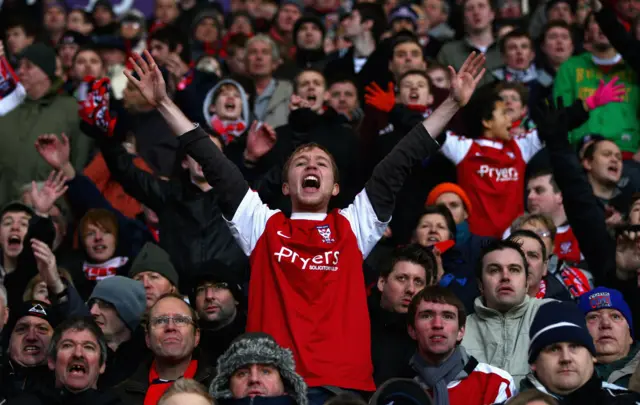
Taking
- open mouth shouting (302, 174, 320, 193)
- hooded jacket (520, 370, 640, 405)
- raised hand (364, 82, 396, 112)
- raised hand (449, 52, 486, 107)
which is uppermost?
raised hand (364, 82, 396, 112)

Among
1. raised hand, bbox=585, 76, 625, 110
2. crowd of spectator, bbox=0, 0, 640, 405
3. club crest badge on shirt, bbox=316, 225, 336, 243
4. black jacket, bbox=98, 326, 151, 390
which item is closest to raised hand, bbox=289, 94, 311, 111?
crowd of spectator, bbox=0, 0, 640, 405

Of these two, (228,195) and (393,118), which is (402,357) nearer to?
(228,195)

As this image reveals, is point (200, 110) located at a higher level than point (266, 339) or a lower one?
higher

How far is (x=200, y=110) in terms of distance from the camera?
1261 centimetres

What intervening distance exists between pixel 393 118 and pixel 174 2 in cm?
728

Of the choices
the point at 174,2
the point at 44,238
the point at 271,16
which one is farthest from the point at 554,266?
the point at 174,2

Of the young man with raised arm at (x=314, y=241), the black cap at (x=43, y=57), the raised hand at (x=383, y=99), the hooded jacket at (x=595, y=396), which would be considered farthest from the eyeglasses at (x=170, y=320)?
the black cap at (x=43, y=57)

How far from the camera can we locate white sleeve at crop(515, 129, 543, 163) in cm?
1166

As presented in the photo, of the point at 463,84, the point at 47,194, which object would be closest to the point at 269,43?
the point at 47,194

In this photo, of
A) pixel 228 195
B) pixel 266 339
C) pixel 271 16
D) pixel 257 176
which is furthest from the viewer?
pixel 271 16

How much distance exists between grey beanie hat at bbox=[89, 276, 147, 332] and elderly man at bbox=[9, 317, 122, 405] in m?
0.78

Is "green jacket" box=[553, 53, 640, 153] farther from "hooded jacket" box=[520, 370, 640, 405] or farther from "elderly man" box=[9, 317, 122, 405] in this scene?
"elderly man" box=[9, 317, 122, 405]

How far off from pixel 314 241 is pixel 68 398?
5.75 feet

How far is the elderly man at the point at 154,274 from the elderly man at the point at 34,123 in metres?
2.72
